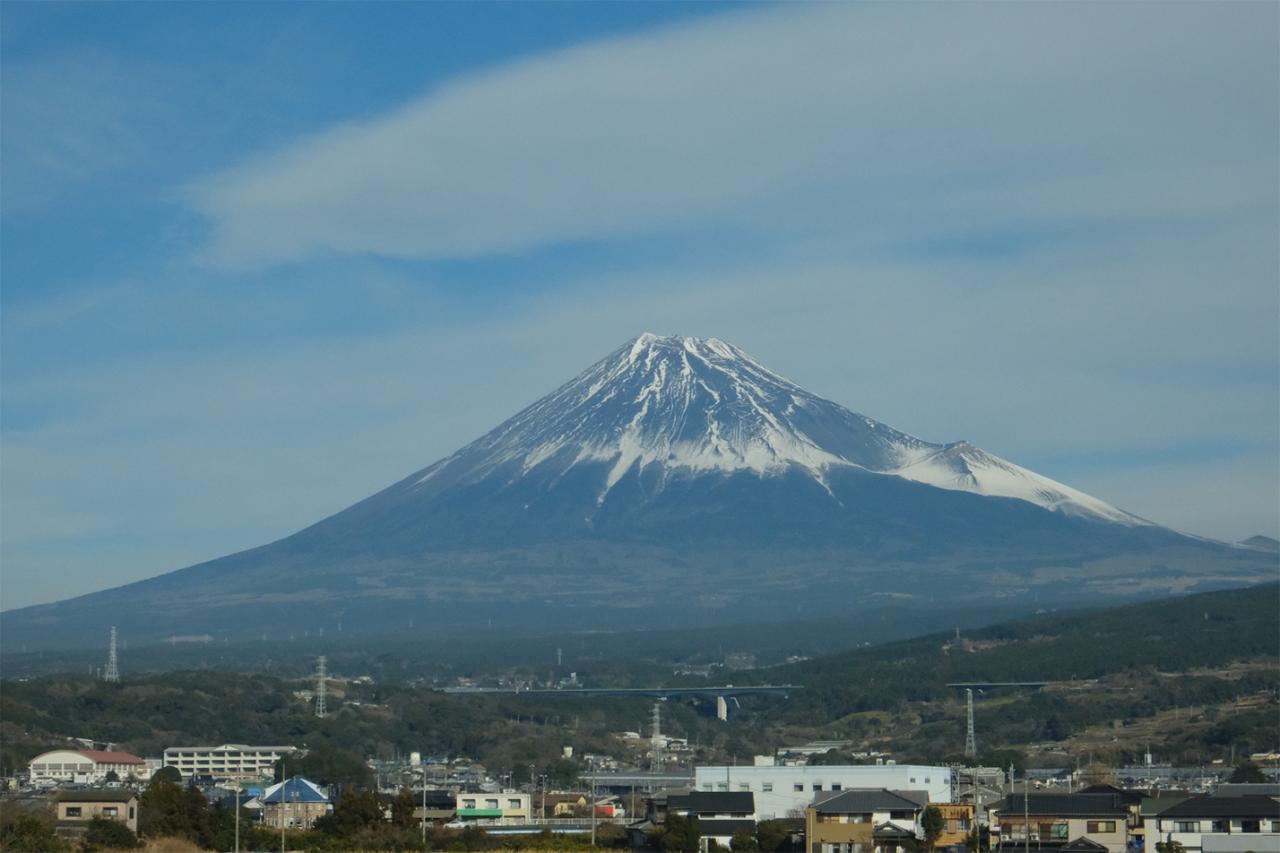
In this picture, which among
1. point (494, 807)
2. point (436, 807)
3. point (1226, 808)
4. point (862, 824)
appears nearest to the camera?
point (1226, 808)

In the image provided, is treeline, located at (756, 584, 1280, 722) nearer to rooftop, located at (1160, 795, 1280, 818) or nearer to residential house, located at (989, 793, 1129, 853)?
residential house, located at (989, 793, 1129, 853)

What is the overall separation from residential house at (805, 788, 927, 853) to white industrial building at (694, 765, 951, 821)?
5302 millimetres

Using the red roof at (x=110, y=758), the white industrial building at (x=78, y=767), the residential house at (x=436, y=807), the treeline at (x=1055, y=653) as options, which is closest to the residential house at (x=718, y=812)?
the residential house at (x=436, y=807)

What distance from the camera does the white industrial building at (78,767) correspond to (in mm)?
75188

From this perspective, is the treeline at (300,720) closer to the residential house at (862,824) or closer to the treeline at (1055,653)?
the treeline at (1055,653)

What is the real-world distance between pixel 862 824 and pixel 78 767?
116 feet

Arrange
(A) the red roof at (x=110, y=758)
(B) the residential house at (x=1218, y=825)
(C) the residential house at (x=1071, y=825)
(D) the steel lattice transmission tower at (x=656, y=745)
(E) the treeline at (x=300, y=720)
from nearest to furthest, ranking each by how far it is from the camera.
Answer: (B) the residential house at (x=1218, y=825), (C) the residential house at (x=1071, y=825), (A) the red roof at (x=110, y=758), (D) the steel lattice transmission tower at (x=656, y=745), (E) the treeline at (x=300, y=720)

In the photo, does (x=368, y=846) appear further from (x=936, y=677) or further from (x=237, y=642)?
(x=237, y=642)

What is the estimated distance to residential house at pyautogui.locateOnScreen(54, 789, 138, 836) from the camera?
165ft

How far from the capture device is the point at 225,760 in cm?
8600

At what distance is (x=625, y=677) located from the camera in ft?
471

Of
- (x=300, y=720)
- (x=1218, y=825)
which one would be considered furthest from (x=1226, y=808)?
(x=300, y=720)

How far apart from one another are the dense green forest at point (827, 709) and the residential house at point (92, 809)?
27822 millimetres

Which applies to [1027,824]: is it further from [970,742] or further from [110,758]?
[970,742]
